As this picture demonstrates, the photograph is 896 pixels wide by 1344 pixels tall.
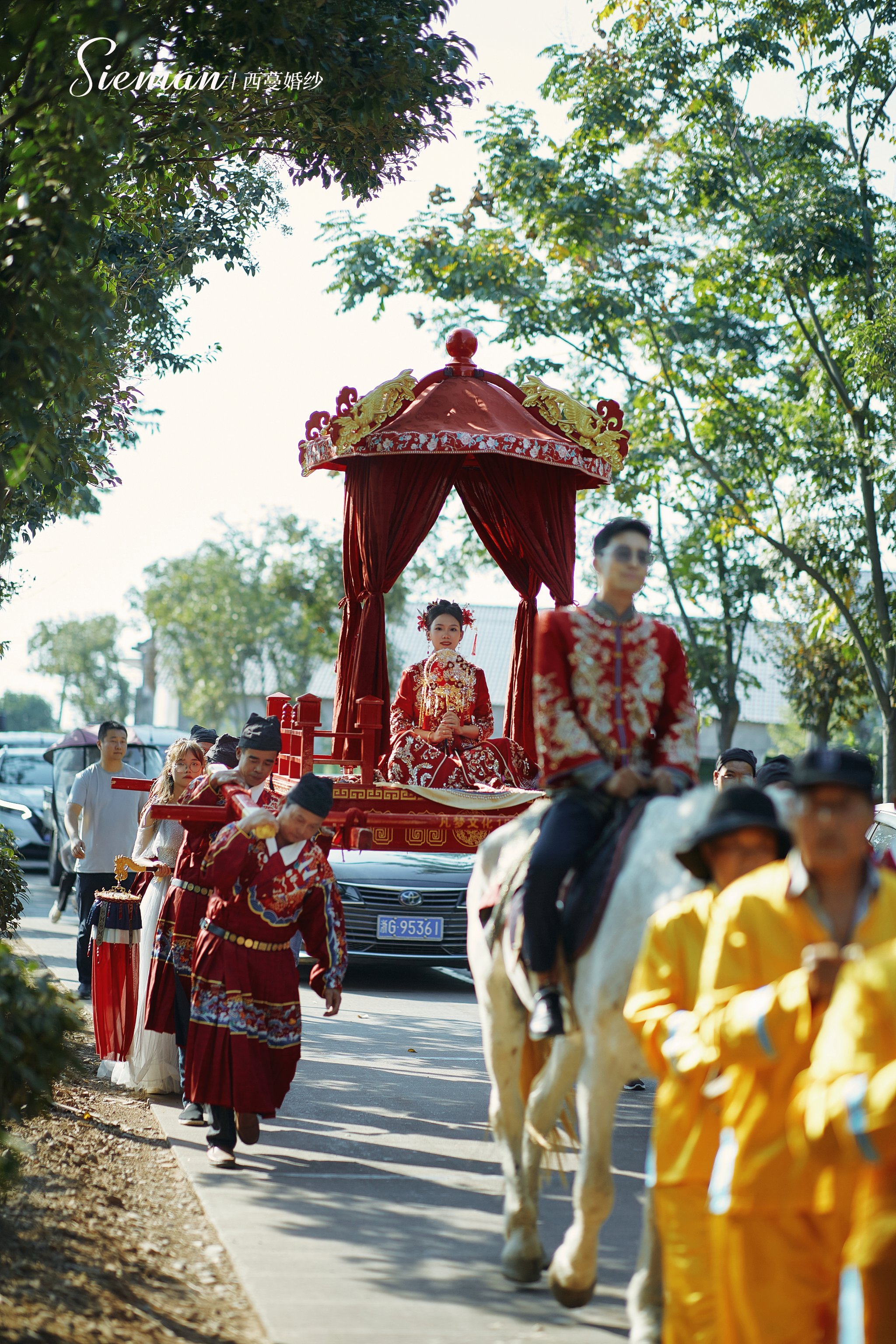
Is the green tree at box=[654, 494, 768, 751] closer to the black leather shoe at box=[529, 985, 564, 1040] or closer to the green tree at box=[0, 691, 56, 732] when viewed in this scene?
the black leather shoe at box=[529, 985, 564, 1040]

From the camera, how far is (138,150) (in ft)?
25.3

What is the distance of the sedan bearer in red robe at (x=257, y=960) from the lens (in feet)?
19.8

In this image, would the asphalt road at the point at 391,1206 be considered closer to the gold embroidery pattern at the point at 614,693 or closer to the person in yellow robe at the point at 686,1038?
the person in yellow robe at the point at 686,1038

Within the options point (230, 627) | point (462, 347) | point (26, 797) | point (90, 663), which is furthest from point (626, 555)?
point (90, 663)

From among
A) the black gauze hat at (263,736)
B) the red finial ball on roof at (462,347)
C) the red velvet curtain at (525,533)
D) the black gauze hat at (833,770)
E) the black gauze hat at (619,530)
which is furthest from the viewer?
the red finial ball on roof at (462,347)

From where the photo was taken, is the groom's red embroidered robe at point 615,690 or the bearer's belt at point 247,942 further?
the bearer's belt at point 247,942

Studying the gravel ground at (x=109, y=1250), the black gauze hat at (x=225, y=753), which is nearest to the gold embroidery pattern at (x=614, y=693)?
the gravel ground at (x=109, y=1250)

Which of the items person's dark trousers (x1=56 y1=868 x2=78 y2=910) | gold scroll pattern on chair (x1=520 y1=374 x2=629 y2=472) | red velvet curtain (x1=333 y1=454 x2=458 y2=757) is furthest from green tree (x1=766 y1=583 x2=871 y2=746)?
red velvet curtain (x1=333 y1=454 x2=458 y2=757)

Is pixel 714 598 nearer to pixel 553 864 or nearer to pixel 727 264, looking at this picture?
pixel 727 264

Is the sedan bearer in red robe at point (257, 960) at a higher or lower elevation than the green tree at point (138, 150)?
lower

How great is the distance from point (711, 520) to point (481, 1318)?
54.4 ft

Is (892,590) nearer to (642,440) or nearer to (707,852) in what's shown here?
(642,440)

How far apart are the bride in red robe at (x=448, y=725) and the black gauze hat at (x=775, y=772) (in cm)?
191

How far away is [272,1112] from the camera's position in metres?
6.14
